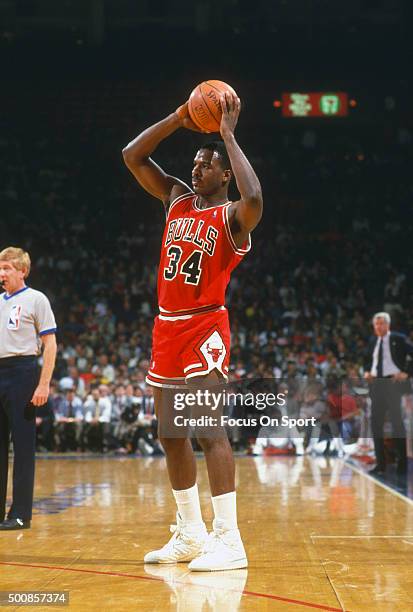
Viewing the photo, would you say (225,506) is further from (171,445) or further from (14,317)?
(14,317)

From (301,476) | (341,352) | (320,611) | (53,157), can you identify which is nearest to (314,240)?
(341,352)

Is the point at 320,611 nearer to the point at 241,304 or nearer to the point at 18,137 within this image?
the point at 241,304

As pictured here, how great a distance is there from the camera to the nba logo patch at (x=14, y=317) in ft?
17.6

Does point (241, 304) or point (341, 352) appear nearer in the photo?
point (341, 352)

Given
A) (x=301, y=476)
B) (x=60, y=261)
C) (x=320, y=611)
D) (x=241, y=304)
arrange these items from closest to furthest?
(x=320, y=611)
(x=301, y=476)
(x=241, y=304)
(x=60, y=261)

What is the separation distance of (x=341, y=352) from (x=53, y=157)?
A: 10.7 m

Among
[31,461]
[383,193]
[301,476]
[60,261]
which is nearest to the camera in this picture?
[31,461]

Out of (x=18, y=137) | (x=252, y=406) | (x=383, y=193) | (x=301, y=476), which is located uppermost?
(x=18, y=137)

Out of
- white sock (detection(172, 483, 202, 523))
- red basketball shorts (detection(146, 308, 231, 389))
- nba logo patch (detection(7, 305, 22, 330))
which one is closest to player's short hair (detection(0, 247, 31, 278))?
nba logo patch (detection(7, 305, 22, 330))

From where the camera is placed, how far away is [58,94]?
75.0 ft

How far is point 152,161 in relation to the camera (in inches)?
184

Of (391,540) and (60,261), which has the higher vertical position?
(60,261)

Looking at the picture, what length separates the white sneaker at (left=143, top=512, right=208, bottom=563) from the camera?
421 cm

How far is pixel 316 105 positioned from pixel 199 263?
681 inches
